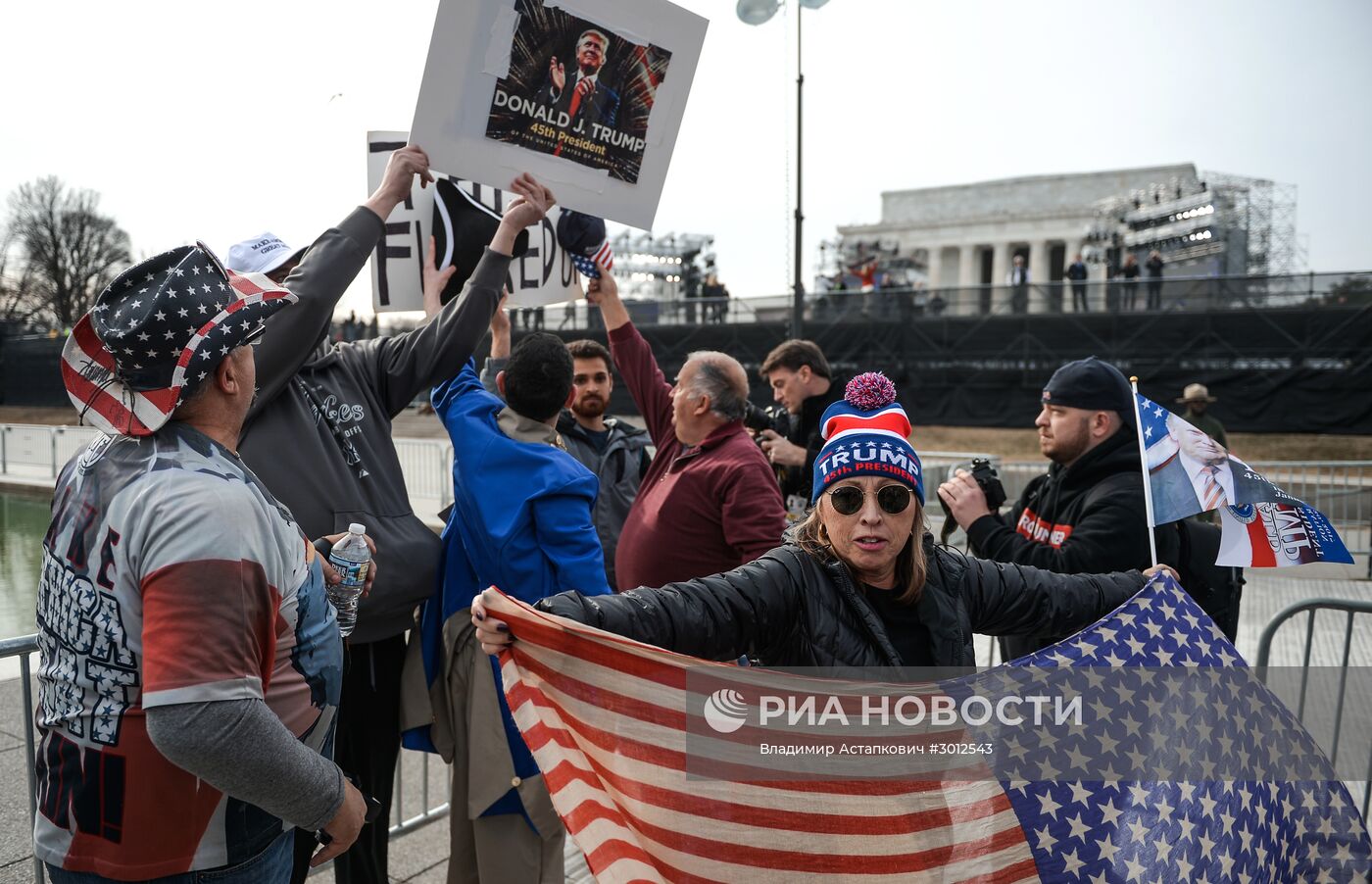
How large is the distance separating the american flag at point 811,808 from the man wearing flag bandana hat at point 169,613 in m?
0.60

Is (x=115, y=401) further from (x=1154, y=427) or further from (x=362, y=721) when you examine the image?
(x=1154, y=427)

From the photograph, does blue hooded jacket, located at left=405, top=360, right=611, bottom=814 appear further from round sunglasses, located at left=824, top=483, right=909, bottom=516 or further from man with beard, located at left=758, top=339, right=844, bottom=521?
man with beard, located at left=758, top=339, right=844, bottom=521

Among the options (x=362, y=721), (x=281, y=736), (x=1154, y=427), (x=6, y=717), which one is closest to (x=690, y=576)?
(x=362, y=721)

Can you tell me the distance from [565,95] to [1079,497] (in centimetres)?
246

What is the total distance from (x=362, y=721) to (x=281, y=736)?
1.38m

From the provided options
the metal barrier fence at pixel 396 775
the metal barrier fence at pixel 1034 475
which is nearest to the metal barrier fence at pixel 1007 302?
the metal barrier fence at pixel 1034 475

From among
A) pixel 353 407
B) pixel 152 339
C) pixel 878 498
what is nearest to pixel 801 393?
pixel 878 498

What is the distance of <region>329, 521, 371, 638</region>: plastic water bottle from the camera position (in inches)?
86.8

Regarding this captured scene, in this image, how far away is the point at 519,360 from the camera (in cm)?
325

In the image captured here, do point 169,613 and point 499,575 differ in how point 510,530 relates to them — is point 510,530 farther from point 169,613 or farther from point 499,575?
point 169,613

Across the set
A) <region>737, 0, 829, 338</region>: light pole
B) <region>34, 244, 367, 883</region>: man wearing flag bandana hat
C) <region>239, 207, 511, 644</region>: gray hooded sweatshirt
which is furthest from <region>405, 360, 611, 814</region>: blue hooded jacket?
<region>737, 0, 829, 338</region>: light pole

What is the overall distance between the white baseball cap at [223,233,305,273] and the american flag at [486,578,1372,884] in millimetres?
A: 1205

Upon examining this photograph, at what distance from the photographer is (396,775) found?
13.7ft

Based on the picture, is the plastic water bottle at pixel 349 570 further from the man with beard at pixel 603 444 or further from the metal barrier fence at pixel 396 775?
the man with beard at pixel 603 444
